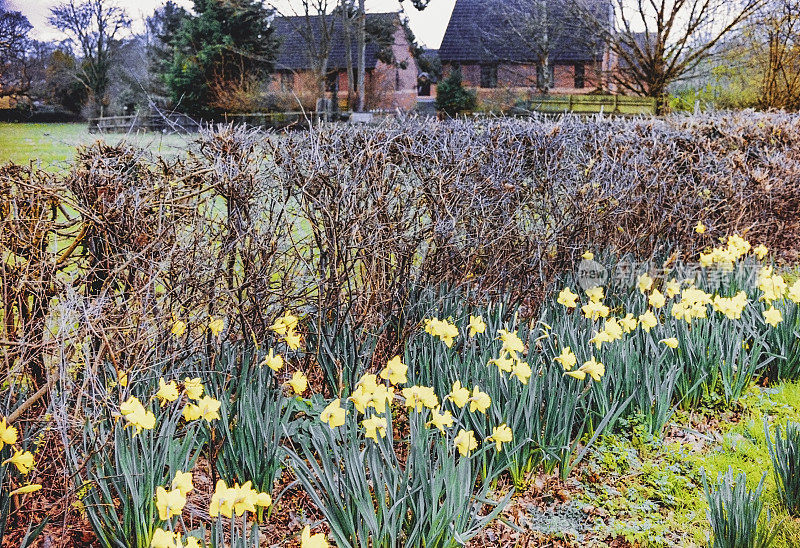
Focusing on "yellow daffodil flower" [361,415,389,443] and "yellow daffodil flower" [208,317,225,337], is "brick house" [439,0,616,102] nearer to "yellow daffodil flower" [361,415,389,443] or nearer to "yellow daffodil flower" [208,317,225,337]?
"yellow daffodil flower" [208,317,225,337]

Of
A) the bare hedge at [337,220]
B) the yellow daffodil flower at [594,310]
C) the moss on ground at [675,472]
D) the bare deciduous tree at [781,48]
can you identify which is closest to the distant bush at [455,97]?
the bare deciduous tree at [781,48]

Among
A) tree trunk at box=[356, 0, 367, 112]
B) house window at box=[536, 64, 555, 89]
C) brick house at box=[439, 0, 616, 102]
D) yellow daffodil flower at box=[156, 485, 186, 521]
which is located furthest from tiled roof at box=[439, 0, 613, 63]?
yellow daffodil flower at box=[156, 485, 186, 521]

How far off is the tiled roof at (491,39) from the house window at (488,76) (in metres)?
0.51

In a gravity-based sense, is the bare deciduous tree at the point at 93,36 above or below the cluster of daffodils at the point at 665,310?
above

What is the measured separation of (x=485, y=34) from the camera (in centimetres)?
3609

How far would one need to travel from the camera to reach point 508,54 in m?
35.9

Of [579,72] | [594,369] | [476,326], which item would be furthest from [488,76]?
[594,369]

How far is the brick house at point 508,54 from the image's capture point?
3247cm

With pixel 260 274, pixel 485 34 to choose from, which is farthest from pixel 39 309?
pixel 485 34

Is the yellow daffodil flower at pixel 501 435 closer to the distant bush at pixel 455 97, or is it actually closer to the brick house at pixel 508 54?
the distant bush at pixel 455 97

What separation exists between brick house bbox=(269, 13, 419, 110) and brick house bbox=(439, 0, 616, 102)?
3.22 m

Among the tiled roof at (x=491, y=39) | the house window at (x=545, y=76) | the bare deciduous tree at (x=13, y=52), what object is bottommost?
the bare deciduous tree at (x=13, y=52)

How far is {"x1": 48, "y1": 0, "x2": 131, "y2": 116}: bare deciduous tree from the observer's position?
13.1ft

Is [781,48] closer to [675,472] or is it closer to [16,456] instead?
[675,472]
